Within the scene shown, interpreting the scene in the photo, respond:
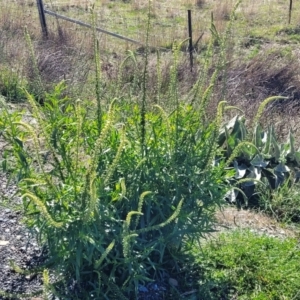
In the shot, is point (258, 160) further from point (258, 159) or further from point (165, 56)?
point (165, 56)

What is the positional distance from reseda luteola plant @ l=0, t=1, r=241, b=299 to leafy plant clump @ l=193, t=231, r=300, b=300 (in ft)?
1.21

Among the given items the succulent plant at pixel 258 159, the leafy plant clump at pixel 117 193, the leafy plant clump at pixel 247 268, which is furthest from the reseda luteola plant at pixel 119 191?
the succulent plant at pixel 258 159

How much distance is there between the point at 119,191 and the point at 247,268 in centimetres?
116

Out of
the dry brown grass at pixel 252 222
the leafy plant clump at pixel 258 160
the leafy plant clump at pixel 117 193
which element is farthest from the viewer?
the leafy plant clump at pixel 258 160

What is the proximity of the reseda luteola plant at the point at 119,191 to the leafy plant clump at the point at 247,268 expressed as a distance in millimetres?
368

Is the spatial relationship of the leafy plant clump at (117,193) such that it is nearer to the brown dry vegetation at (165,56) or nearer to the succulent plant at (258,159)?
the brown dry vegetation at (165,56)

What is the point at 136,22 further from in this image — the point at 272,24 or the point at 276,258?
the point at 276,258

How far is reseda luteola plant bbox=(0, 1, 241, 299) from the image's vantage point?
2.64 metres

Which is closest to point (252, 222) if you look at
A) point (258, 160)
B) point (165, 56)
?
point (258, 160)

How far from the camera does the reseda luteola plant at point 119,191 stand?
2643 millimetres

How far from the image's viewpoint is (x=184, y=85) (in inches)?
279

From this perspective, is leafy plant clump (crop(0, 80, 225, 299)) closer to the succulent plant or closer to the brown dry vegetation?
the brown dry vegetation

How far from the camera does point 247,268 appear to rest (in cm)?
346

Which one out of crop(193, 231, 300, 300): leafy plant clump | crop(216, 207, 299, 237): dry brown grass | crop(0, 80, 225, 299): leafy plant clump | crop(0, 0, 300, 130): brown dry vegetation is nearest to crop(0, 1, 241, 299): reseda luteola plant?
crop(0, 80, 225, 299): leafy plant clump
